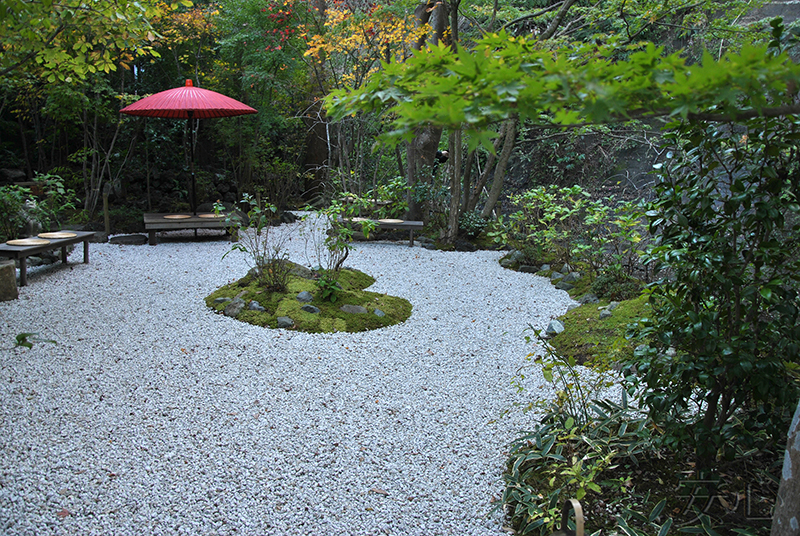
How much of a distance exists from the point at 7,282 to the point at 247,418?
3068mm

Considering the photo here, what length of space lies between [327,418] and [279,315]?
1586 mm

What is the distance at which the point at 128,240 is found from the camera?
676 cm

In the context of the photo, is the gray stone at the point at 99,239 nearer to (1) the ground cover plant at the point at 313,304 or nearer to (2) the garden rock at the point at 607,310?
(1) the ground cover plant at the point at 313,304

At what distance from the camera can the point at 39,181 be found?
21.7 ft

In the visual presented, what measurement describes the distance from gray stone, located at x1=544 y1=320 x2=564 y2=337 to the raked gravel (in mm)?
252

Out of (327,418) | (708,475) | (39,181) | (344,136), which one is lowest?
(327,418)

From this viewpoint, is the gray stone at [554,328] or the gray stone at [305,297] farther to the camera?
the gray stone at [305,297]

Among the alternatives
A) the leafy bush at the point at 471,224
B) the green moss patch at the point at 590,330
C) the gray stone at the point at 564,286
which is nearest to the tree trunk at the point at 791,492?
the green moss patch at the point at 590,330

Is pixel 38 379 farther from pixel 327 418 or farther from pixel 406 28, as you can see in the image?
pixel 406 28

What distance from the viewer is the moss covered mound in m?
3.95

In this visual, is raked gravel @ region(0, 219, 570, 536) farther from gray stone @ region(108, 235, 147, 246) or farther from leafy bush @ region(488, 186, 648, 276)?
gray stone @ region(108, 235, 147, 246)

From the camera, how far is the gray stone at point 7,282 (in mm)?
4172

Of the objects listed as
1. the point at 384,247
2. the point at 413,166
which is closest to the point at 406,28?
the point at 413,166

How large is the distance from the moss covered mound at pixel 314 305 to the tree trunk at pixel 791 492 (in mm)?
2938
